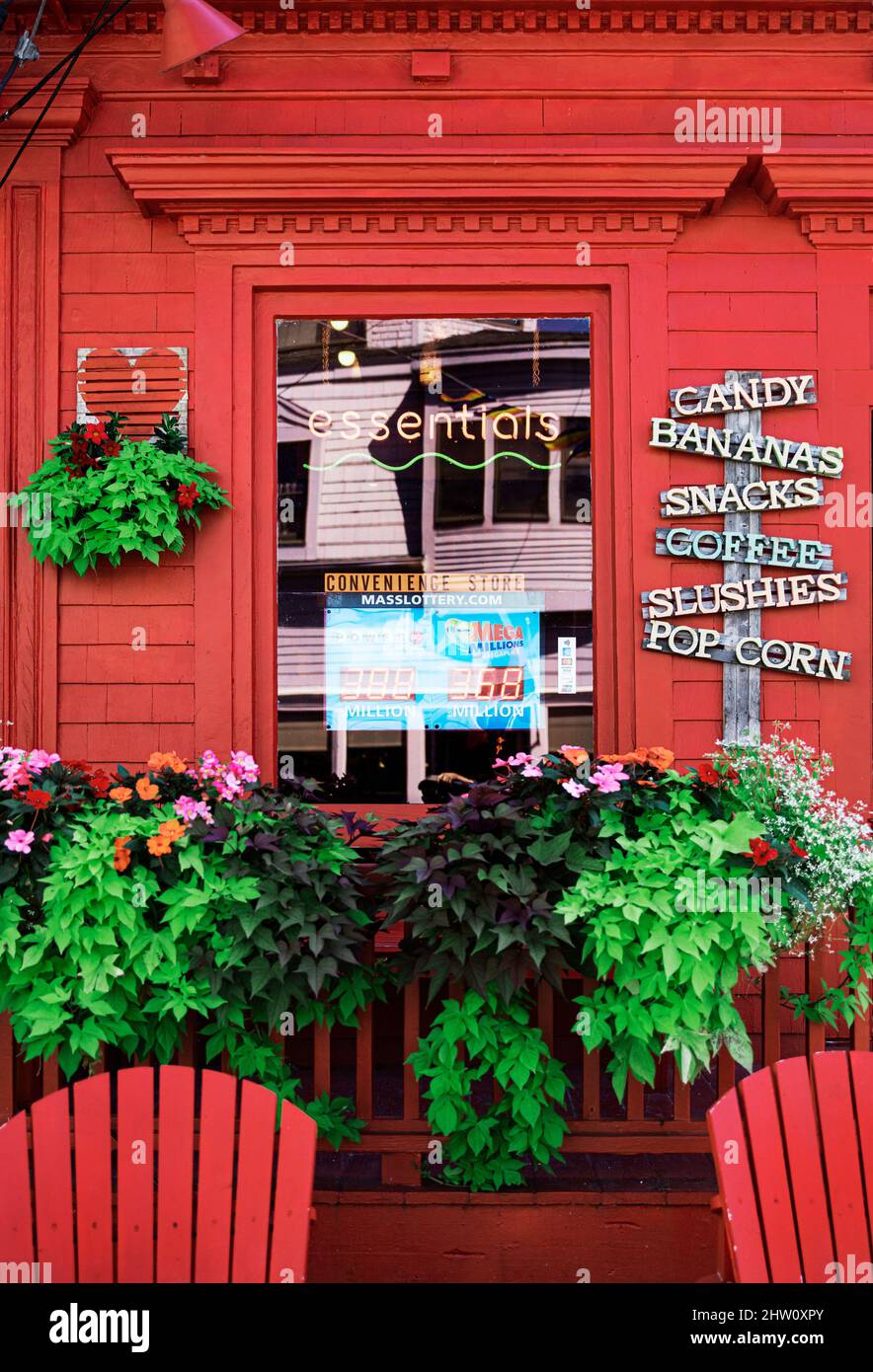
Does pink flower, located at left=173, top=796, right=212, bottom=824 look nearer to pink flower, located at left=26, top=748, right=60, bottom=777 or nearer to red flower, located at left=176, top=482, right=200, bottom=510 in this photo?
pink flower, located at left=26, top=748, right=60, bottom=777

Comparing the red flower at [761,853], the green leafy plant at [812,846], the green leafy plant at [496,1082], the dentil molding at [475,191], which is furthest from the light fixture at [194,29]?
the green leafy plant at [496,1082]

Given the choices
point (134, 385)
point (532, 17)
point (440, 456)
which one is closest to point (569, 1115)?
point (440, 456)

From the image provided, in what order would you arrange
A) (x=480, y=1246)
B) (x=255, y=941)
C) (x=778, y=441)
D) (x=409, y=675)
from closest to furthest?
(x=255, y=941), (x=480, y=1246), (x=778, y=441), (x=409, y=675)

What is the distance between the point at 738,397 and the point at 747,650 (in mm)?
1174

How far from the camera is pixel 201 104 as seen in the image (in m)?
4.96

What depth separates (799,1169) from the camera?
8.65ft

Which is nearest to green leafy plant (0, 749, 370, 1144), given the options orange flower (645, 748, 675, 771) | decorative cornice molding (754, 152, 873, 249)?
orange flower (645, 748, 675, 771)

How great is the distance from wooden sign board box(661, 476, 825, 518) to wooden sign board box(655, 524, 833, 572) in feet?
0.35

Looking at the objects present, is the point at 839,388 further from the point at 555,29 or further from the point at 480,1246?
the point at 480,1246

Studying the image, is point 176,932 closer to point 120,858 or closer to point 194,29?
point 120,858

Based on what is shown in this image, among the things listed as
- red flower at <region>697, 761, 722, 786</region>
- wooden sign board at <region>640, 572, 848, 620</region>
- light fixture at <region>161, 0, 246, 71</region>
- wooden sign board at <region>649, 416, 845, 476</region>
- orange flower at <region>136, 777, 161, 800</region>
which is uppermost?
light fixture at <region>161, 0, 246, 71</region>

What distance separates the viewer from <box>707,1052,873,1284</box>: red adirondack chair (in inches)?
101

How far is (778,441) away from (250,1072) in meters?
3.54

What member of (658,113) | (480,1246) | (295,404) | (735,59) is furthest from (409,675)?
(735,59)
